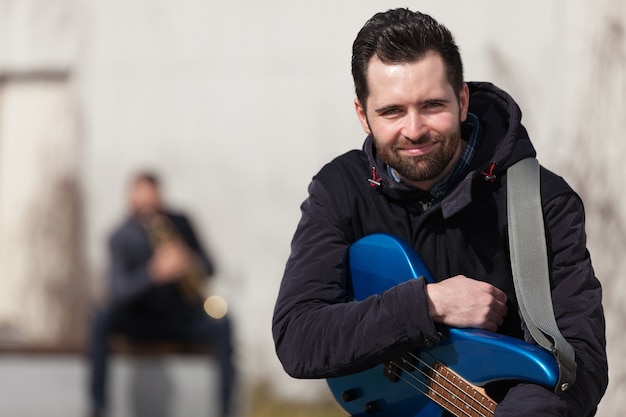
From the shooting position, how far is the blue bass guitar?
8.87 ft

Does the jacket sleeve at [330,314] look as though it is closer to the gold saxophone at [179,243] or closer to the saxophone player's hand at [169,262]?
the saxophone player's hand at [169,262]

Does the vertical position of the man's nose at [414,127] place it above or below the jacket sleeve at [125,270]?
above

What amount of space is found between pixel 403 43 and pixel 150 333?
514 centimetres

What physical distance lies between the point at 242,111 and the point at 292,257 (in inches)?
221

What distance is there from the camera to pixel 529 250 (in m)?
2.78

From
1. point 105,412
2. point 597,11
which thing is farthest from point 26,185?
point 597,11

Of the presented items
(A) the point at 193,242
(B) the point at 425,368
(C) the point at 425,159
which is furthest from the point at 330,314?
(A) the point at 193,242

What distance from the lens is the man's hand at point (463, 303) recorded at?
2738mm

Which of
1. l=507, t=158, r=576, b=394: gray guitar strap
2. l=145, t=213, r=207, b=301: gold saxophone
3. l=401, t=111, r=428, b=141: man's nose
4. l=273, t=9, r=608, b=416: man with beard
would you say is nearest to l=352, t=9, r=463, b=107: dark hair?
l=273, t=9, r=608, b=416: man with beard

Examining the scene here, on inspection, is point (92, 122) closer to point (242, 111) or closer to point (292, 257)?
point (242, 111)

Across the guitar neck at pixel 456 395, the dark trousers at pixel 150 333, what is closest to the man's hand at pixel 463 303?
the guitar neck at pixel 456 395

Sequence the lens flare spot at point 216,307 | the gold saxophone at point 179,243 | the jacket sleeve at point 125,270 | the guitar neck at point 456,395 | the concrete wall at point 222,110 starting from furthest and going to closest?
the concrete wall at point 222,110 → the lens flare spot at point 216,307 → the gold saxophone at point 179,243 → the jacket sleeve at point 125,270 → the guitar neck at point 456,395

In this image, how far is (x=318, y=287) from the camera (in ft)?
9.53

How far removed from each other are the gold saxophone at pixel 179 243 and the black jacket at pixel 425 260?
4.81 meters
